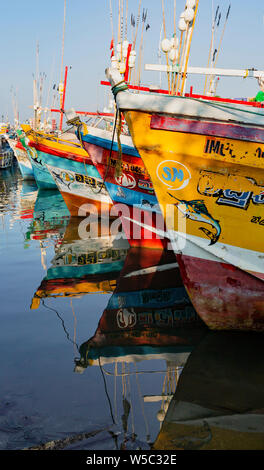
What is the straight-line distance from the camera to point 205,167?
416cm

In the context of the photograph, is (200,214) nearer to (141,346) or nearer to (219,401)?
(141,346)

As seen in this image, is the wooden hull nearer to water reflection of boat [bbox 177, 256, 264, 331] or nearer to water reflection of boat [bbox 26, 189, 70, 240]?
water reflection of boat [bbox 177, 256, 264, 331]

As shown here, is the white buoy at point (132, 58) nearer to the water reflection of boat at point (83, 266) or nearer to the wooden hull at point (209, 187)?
the water reflection of boat at point (83, 266)

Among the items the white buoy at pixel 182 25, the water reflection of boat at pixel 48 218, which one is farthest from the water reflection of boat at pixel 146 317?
the white buoy at pixel 182 25

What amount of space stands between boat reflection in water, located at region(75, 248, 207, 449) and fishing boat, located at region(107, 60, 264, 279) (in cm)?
99

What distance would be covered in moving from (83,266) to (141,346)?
323 cm

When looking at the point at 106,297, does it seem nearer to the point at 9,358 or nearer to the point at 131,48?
the point at 9,358

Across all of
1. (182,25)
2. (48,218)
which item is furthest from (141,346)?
(48,218)

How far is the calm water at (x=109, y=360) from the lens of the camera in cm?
291

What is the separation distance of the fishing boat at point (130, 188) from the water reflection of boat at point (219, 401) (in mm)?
4121

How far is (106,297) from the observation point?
18.7 feet

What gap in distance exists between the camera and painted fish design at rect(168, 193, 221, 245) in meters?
4.33

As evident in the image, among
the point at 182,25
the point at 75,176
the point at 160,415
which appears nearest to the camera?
the point at 160,415

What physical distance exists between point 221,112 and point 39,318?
10.2ft
